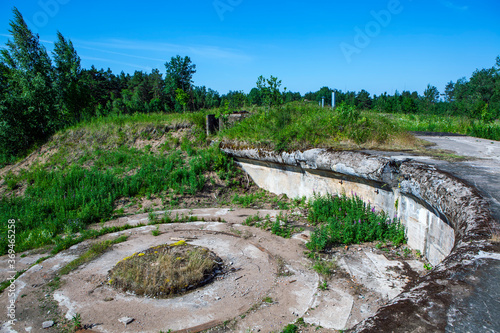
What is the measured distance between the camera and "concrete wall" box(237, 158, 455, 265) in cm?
402

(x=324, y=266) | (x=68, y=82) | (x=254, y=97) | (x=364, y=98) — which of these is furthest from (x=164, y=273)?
(x=364, y=98)

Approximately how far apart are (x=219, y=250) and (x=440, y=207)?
339 centimetres

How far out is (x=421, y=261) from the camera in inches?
170

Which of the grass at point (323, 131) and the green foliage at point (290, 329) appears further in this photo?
the grass at point (323, 131)

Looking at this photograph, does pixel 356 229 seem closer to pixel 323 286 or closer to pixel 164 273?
pixel 323 286

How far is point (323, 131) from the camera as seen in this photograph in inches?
294

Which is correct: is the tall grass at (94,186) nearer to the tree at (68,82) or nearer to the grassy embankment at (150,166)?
the grassy embankment at (150,166)

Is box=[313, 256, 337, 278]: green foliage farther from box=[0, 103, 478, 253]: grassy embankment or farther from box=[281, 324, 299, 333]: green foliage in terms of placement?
box=[0, 103, 478, 253]: grassy embankment

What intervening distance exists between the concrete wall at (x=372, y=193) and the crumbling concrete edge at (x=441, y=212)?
0.79 feet

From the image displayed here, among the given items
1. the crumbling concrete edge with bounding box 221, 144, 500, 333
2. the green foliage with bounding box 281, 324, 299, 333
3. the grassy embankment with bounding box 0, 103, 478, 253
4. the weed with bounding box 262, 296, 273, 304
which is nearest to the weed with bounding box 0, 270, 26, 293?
the grassy embankment with bounding box 0, 103, 478, 253

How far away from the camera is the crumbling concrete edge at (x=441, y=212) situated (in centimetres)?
162

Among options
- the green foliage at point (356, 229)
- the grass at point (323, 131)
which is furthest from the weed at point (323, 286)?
the grass at point (323, 131)

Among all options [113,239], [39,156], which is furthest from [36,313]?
[39,156]

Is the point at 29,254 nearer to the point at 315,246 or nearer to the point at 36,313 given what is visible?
the point at 36,313
